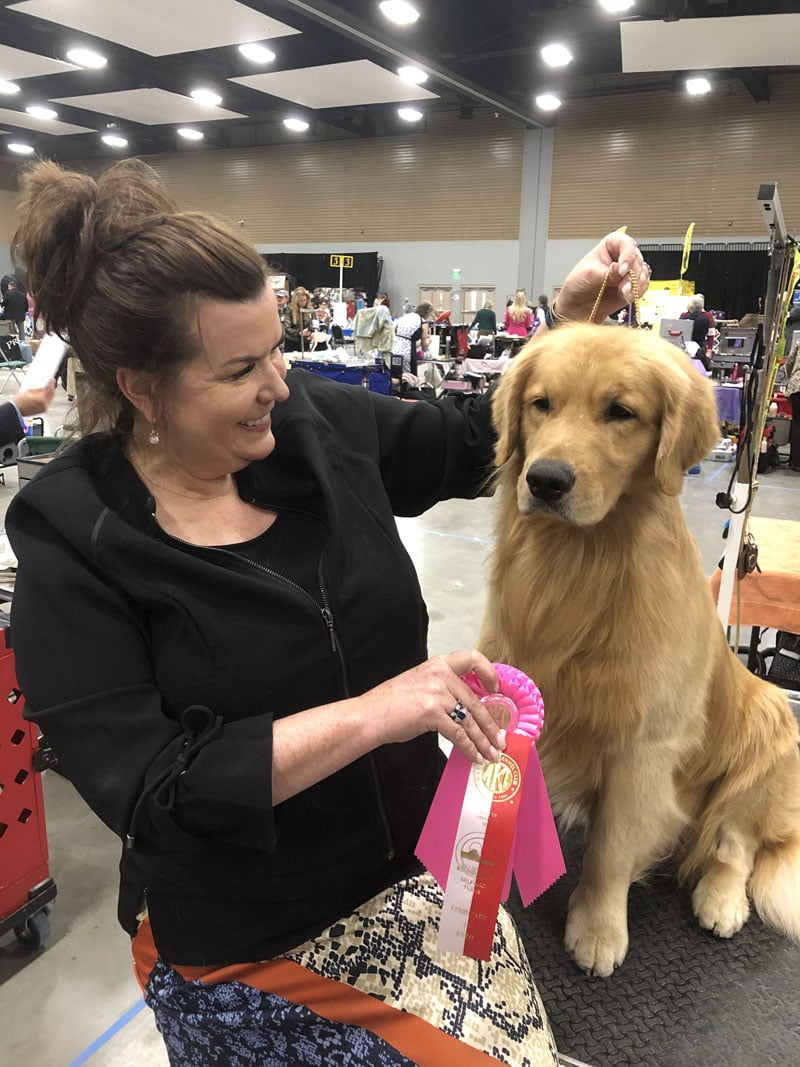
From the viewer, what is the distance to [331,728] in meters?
0.94

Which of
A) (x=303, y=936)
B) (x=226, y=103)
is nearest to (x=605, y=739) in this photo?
(x=303, y=936)

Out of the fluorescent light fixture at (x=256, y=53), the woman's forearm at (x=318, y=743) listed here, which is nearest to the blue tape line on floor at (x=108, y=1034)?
the woman's forearm at (x=318, y=743)

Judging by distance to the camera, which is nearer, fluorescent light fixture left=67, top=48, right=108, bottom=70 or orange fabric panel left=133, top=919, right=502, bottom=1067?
orange fabric panel left=133, top=919, right=502, bottom=1067

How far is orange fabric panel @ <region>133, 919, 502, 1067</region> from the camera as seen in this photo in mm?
1086

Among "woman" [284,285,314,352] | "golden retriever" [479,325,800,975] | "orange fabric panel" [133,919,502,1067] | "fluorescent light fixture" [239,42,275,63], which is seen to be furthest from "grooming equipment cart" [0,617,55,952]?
"fluorescent light fixture" [239,42,275,63]

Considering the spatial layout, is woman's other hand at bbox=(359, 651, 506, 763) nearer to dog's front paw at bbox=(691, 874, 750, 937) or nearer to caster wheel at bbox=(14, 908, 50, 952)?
dog's front paw at bbox=(691, 874, 750, 937)

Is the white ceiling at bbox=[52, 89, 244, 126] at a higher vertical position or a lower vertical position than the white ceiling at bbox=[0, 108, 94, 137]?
lower

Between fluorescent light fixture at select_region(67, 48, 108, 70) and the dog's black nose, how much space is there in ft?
47.3

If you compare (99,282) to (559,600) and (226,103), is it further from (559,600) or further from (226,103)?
(226,103)

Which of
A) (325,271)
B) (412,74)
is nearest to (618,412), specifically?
(412,74)

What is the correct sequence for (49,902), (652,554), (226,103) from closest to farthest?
(652,554) < (49,902) < (226,103)

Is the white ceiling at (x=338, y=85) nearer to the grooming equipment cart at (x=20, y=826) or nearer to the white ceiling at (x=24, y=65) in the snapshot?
the white ceiling at (x=24, y=65)

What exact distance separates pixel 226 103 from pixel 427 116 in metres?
4.77

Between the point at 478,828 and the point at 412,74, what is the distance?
47.9ft
